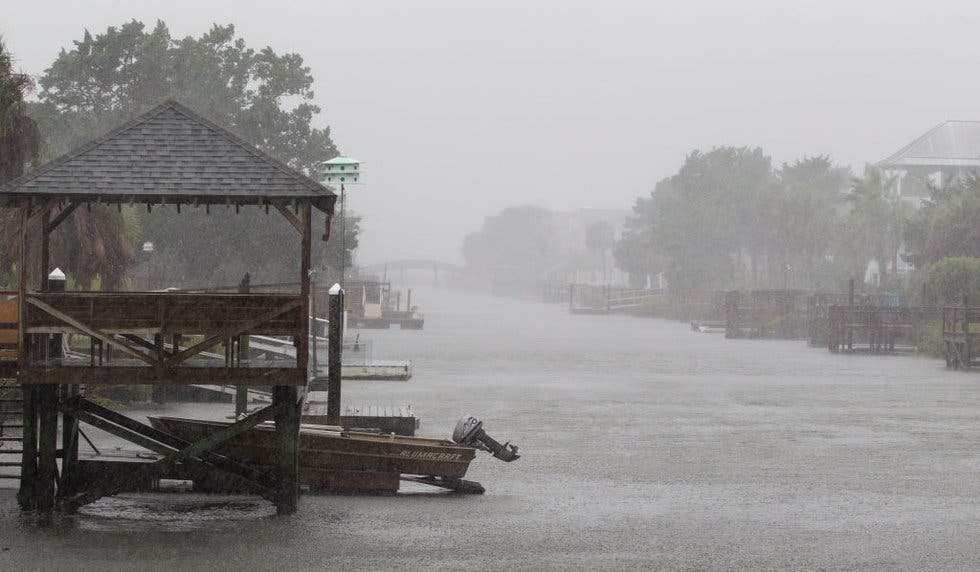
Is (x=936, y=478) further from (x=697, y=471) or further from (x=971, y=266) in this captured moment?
(x=971, y=266)

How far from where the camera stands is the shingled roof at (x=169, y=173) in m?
16.9

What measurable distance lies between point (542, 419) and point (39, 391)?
14551 millimetres

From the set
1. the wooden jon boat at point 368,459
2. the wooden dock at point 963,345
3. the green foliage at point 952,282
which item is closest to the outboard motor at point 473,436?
the wooden jon boat at point 368,459

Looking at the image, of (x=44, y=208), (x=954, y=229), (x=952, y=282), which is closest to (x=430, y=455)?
(x=44, y=208)

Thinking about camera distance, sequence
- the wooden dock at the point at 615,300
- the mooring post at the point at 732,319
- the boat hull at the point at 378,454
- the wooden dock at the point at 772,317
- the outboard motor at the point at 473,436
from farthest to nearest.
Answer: the wooden dock at the point at 615,300
the wooden dock at the point at 772,317
the mooring post at the point at 732,319
the outboard motor at the point at 473,436
the boat hull at the point at 378,454

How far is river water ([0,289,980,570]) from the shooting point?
50.1 ft

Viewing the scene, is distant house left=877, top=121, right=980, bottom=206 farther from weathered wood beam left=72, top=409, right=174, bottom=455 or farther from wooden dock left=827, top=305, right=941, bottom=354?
weathered wood beam left=72, top=409, right=174, bottom=455

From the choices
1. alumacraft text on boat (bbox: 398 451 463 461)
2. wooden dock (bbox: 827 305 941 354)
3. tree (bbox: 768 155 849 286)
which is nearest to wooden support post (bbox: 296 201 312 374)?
alumacraft text on boat (bbox: 398 451 463 461)

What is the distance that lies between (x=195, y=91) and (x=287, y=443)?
59.9 metres

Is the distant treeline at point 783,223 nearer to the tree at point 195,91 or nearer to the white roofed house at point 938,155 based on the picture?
the white roofed house at point 938,155

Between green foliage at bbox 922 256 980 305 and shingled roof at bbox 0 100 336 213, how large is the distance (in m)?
47.1

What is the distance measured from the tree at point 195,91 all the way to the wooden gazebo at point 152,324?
5195cm

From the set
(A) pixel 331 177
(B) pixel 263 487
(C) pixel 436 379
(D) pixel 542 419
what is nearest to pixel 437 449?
(B) pixel 263 487

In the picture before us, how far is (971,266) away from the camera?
6050 cm
